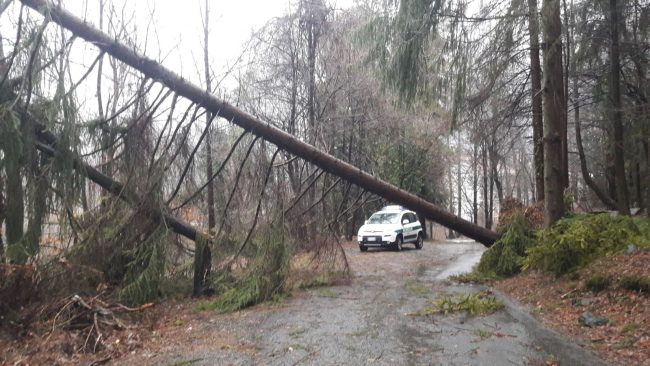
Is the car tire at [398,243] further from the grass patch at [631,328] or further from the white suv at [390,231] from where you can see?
the grass patch at [631,328]

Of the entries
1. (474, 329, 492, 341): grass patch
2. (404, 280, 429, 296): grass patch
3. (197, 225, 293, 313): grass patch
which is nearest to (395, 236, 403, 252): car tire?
(404, 280, 429, 296): grass patch

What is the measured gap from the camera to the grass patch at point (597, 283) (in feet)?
27.9

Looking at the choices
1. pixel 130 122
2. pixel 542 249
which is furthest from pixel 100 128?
pixel 542 249

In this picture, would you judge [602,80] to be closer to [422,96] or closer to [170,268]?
[422,96]

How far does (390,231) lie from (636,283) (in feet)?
44.9

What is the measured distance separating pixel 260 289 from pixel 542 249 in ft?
17.9

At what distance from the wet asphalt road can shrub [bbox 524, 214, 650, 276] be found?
1.89 meters

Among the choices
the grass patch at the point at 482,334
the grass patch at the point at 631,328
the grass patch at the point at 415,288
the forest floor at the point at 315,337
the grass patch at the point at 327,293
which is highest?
the grass patch at the point at 631,328

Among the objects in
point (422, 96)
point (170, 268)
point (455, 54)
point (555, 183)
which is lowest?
point (170, 268)

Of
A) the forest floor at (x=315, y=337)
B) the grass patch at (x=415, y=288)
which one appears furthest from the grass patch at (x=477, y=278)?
the forest floor at (x=315, y=337)

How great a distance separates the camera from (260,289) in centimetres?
1066

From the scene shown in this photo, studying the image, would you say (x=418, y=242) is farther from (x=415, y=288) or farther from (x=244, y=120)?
(x=244, y=120)

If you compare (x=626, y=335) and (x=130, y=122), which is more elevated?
(x=130, y=122)

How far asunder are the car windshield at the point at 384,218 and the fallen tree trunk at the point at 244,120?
8426 mm
